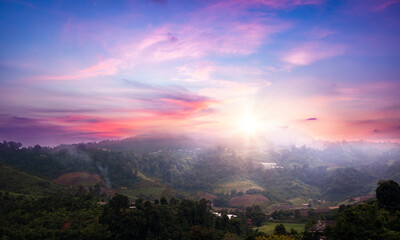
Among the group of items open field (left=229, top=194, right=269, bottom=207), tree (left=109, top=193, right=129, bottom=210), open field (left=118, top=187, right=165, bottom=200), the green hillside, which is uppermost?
tree (left=109, top=193, right=129, bottom=210)

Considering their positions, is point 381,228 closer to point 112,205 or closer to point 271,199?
point 112,205

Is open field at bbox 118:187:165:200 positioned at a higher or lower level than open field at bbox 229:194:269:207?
higher

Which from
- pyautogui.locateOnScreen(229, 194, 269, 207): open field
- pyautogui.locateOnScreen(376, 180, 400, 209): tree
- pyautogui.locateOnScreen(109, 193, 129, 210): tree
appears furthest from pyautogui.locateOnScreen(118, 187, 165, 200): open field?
pyautogui.locateOnScreen(376, 180, 400, 209): tree

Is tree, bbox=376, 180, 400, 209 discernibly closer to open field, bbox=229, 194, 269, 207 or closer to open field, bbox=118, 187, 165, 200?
open field, bbox=229, 194, 269, 207

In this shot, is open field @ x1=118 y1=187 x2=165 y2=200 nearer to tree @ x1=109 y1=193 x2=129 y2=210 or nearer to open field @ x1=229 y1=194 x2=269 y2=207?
open field @ x1=229 y1=194 x2=269 y2=207

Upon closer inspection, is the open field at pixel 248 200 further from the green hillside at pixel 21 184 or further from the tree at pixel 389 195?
the green hillside at pixel 21 184

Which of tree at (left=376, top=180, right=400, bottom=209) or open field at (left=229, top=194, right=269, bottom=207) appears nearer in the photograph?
tree at (left=376, top=180, right=400, bottom=209)

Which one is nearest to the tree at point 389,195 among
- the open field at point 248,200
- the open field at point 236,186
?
the open field at point 248,200

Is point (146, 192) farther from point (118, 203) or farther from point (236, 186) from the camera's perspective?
point (118, 203)

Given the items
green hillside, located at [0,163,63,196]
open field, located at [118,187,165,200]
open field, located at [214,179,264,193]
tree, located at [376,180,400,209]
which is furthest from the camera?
open field, located at [214,179,264,193]

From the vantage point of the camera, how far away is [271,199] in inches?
6176

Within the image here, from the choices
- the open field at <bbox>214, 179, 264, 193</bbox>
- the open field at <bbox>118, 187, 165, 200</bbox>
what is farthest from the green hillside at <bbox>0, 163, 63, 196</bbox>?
the open field at <bbox>214, 179, 264, 193</bbox>

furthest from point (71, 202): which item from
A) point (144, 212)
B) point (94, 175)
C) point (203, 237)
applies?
point (94, 175)

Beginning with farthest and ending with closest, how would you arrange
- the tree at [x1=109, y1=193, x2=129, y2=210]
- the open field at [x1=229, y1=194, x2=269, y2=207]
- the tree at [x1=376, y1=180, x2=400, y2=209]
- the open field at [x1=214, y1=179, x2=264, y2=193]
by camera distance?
the open field at [x1=214, y1=179, x2=264, y2=193] → the open field at [x1=229, y1=194, x2=269, y2=207] → the tree at [x1=376, y1=180, x2=400, y2=209] → the tree at [x1=109, y1=193, x2=129, y2=210]
